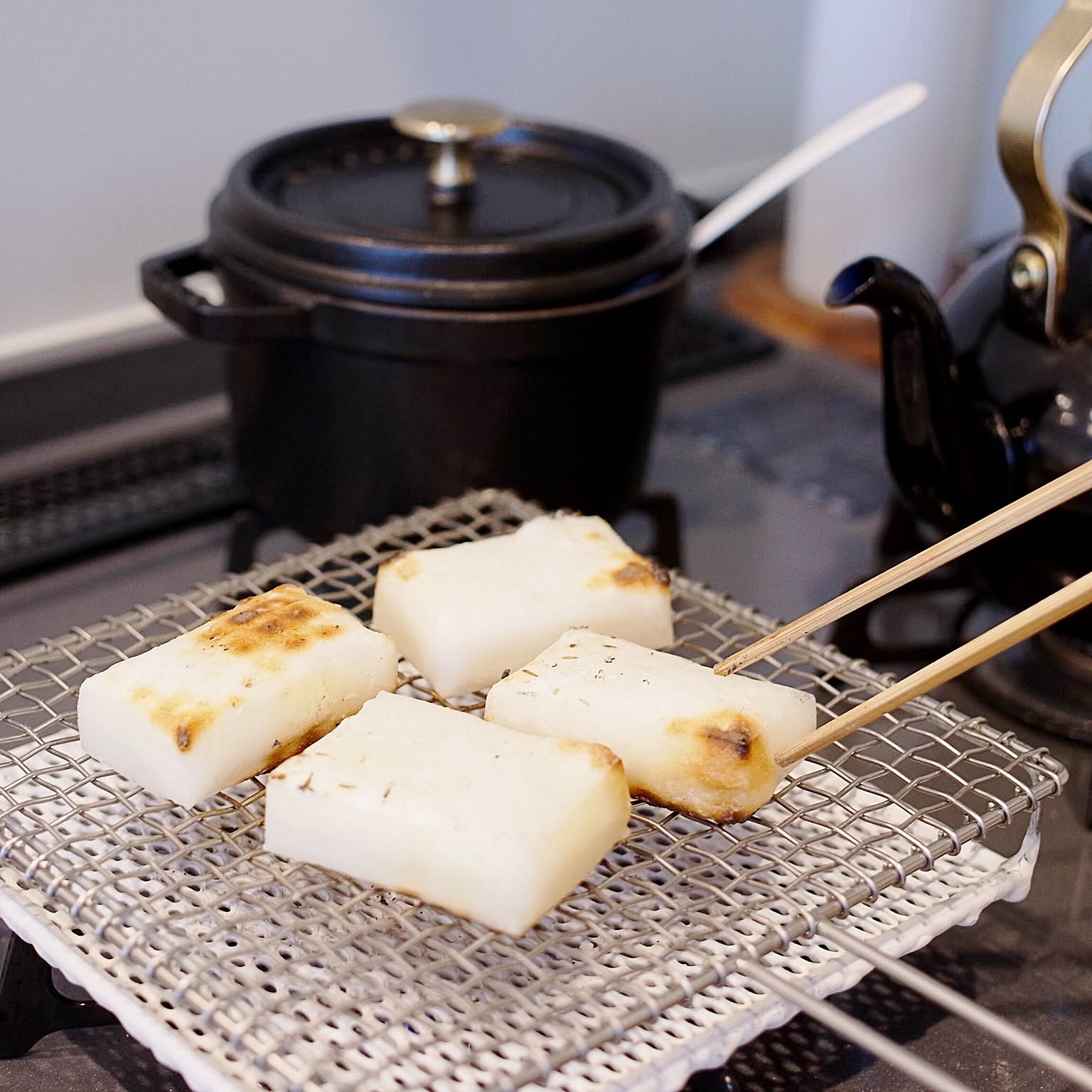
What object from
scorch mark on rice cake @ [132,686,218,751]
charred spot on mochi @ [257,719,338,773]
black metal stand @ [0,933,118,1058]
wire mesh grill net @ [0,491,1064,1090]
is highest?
scorch mark on rice cake @ [132,686,218,751]

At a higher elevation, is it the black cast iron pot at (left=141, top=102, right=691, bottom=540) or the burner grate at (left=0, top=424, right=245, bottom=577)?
the black cast iron pot at (left=141, top=102, right=691, bottom=540)

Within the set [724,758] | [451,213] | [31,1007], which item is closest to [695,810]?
[724,758]

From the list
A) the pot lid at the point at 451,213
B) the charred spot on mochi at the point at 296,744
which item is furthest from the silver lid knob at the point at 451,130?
the charred spot on mochi at the point at 296,744

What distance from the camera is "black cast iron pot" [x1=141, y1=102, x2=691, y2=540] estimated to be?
44.0 inches

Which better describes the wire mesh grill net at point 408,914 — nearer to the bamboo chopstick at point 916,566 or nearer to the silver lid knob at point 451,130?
the bamboo chopstick at point 916,566

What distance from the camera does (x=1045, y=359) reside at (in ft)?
3.37

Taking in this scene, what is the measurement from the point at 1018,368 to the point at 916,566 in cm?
33

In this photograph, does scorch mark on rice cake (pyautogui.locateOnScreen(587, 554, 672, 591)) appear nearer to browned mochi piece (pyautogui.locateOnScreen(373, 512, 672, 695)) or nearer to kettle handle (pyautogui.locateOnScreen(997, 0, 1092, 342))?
browned mochi piece (pyautogui.locateOnScreen(373, 512, 672, 695))

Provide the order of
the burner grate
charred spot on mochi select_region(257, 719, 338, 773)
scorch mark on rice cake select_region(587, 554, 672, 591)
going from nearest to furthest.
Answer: charred spot on mochi select_region(257, 719, 338, 773) < scorch mark on rice cake select_region(587, 554, 672, 591) < the burner grate

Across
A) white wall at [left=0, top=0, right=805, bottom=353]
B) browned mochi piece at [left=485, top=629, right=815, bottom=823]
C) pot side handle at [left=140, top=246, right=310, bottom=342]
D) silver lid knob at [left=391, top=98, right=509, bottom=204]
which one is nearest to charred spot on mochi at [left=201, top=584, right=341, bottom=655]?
browned mochi piece at [left=485, top=629, right=815, bottom=823]

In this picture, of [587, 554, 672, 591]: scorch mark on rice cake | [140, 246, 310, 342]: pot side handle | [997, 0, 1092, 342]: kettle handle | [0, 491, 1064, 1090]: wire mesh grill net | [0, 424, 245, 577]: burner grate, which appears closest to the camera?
[0, 491, 1064, 1090]: wire mesh grill net

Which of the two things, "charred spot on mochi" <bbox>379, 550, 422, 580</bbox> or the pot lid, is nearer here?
"charred spot on mochi" <bbox>379, 550, 422, 580</bbox>

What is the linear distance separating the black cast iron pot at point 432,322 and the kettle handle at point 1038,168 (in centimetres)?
30

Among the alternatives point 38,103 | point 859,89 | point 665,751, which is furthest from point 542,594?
point 859,89
